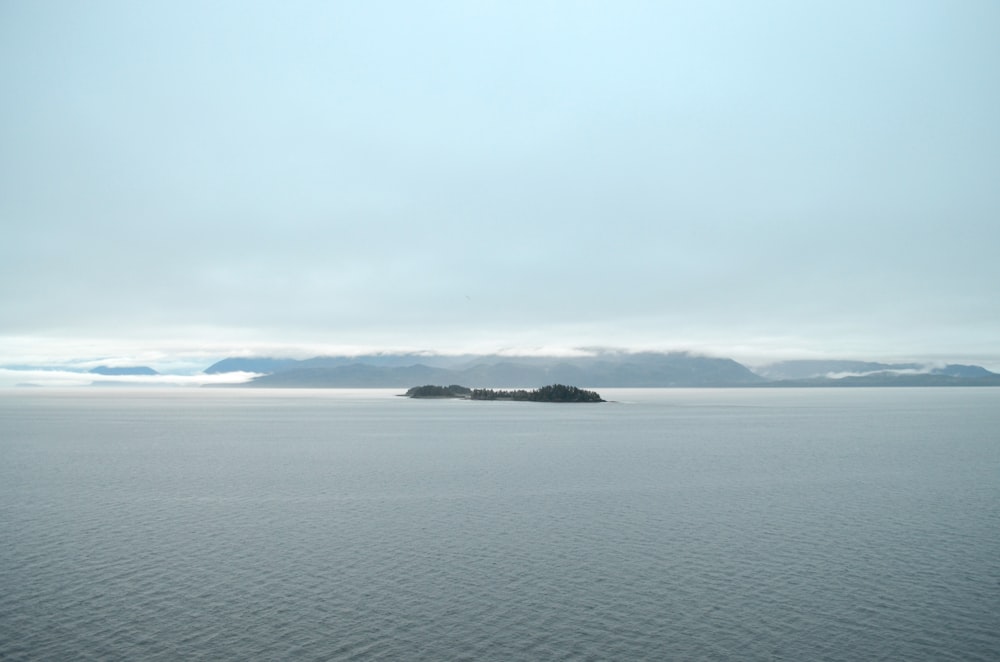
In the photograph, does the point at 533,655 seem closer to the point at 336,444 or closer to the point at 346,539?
the point at 346,539

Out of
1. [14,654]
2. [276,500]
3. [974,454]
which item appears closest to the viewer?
[14,654]

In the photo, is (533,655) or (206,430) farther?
(206,430)

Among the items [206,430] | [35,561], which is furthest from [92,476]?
[206,430]

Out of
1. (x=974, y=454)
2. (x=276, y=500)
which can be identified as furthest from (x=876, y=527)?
(x=974, y=454)

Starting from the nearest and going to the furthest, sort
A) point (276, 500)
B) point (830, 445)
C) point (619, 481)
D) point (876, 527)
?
1. point (876, 527)
2. point (276, 500)
3. point (619, 481)
4. point (830, 445)

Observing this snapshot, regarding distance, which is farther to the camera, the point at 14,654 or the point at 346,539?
the point at 346,539

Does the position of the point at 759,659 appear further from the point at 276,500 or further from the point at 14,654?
the point at 276,500
